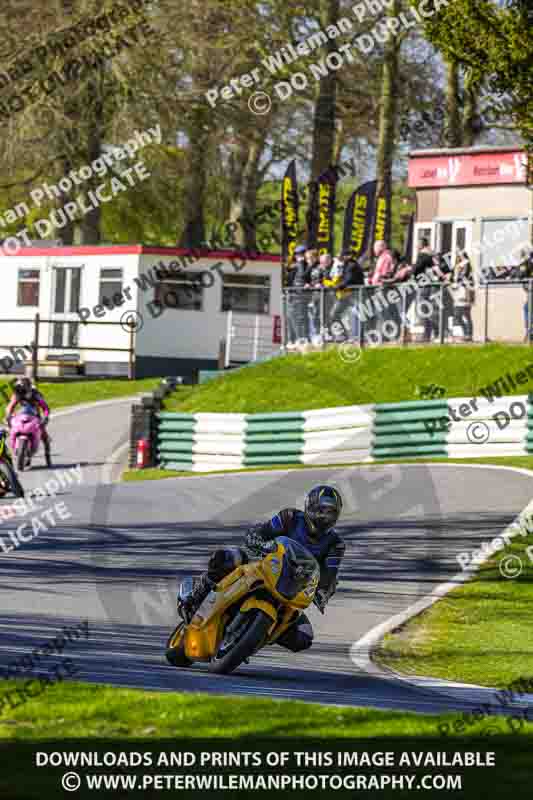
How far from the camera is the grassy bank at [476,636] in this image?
11.1 metres

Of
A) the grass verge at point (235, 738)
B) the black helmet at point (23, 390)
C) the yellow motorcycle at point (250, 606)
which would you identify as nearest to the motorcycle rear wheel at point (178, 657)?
the yellow motorcycle at point (250, 606)

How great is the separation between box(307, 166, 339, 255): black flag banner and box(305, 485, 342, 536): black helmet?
26.0 meters

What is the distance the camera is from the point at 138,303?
4028 centimetres

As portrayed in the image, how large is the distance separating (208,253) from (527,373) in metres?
16.9

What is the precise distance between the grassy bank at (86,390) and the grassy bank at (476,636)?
21216 mm

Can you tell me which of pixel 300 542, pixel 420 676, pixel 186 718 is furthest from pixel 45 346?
pixel 186 718

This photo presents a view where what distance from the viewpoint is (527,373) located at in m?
25.6

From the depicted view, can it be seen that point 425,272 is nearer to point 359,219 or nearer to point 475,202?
point 475,202

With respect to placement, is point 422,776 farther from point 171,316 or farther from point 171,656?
point 171,316

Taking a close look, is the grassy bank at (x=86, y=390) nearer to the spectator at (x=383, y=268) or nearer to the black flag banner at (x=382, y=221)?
the black flag banner at (x=382, y=221)

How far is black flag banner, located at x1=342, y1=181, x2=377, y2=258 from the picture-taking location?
34.4 meters

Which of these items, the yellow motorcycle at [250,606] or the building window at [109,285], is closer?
the yellow motorcycle at [250,606]

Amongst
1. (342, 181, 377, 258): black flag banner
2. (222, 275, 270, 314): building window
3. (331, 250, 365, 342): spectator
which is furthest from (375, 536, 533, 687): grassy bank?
(222, 275, 270, 314): building window

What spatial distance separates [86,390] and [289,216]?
7.12 metres
